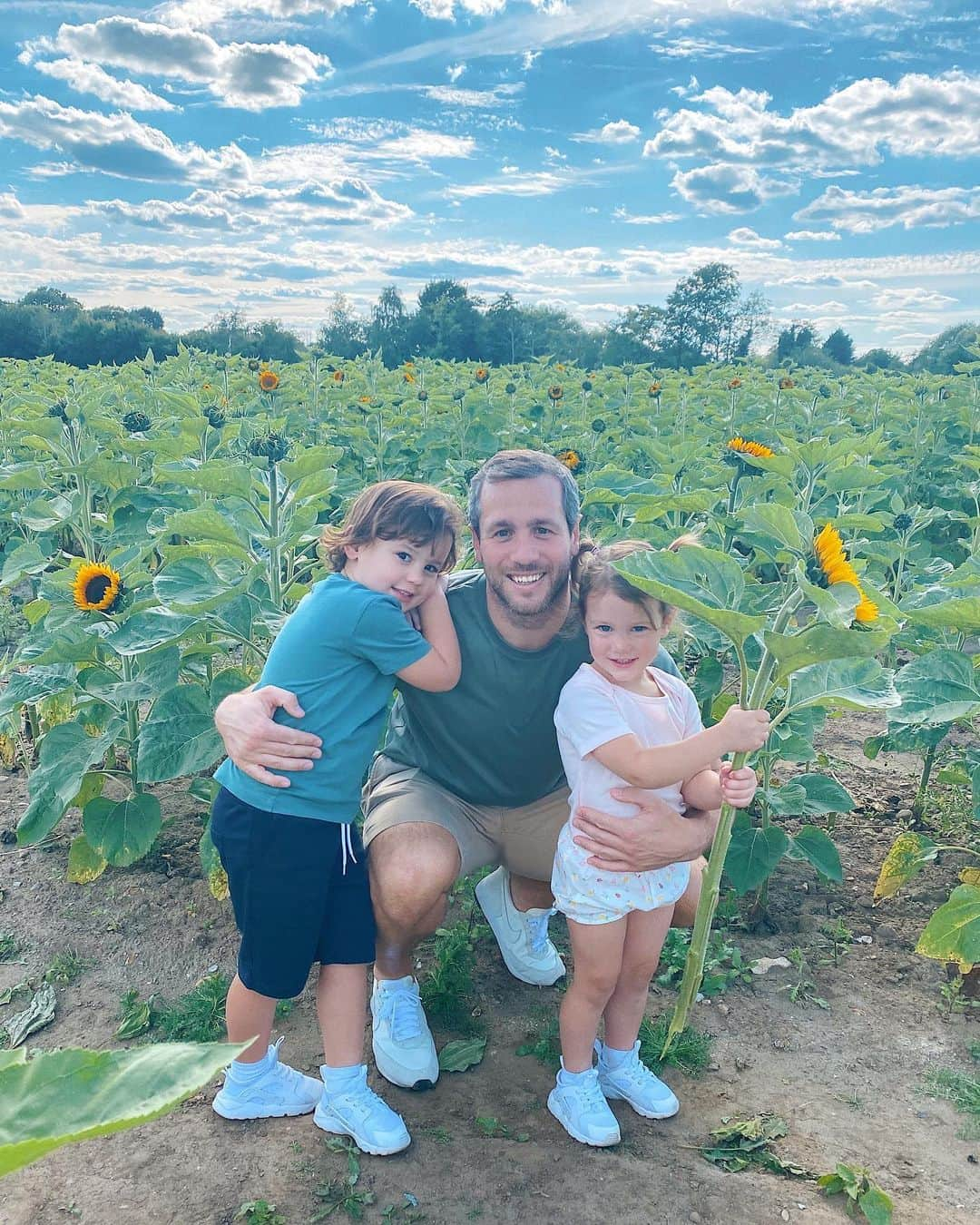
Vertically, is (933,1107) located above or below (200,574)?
below

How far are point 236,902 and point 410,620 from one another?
79cm

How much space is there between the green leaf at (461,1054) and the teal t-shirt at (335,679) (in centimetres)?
77

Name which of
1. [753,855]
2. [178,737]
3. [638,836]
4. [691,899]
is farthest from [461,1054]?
[178,737]

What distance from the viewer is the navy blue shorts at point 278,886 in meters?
2.31

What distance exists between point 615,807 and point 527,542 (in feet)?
2.36

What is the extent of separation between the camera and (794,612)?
204cm

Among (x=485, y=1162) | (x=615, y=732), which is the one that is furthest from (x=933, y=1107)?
(x=615, y=732)

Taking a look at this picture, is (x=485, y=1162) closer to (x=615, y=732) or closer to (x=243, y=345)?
(x=615, y=732)

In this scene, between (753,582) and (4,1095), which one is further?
(753,582)

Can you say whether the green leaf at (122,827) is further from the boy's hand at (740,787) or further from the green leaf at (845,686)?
the green leaf at (845,686)

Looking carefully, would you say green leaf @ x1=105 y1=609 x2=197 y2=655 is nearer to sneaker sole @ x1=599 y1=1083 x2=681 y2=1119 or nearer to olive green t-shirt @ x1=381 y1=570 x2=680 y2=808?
olive green t-shirt @ x1=381 y1=570 x2=680 y2=808

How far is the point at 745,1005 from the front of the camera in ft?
9.37

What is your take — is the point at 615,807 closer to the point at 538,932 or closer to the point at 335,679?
the point at 335,679

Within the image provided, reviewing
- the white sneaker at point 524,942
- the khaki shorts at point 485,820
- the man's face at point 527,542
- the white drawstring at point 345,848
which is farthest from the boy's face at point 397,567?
the white sneaker at point 524,942
